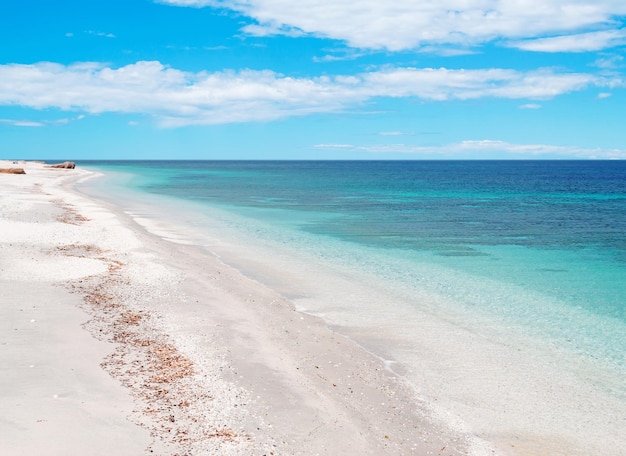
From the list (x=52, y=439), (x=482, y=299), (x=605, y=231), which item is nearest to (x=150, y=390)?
(x=52, y=439)

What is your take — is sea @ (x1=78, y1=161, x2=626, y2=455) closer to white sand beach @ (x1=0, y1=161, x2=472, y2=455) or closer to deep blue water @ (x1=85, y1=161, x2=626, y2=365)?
deep blue water @ (x1=85, y1=161, x2=626, y2=365)

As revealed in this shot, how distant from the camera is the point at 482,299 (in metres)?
19.6

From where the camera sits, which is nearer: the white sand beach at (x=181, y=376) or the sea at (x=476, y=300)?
the white sand beach at (x=181, y=376)

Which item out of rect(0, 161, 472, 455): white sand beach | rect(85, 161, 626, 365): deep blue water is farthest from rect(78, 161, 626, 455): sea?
rect(0, 161, 472, 455): white sand beach

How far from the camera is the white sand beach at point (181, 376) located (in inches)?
340

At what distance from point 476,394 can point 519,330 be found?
16.8 feet

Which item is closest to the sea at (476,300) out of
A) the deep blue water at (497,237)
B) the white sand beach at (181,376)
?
the deep blue water at (497,237)

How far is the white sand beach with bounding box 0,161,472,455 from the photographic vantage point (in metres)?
8.62

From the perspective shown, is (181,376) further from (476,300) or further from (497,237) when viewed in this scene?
(497,237)

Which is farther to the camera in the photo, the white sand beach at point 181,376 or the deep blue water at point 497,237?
the deep blue water at point 497,237

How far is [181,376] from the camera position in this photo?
1090 cm

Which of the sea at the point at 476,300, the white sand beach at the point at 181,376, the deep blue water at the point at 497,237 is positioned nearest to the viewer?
the white sand beach at the point at 181,376

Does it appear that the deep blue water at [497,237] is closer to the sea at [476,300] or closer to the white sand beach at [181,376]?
the sea at [476,300]

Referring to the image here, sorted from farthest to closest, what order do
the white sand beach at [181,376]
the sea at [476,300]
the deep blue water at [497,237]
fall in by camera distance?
the deep blue water at [497,237] → the sea at [476,300] → the white sand beach at [181,376]
